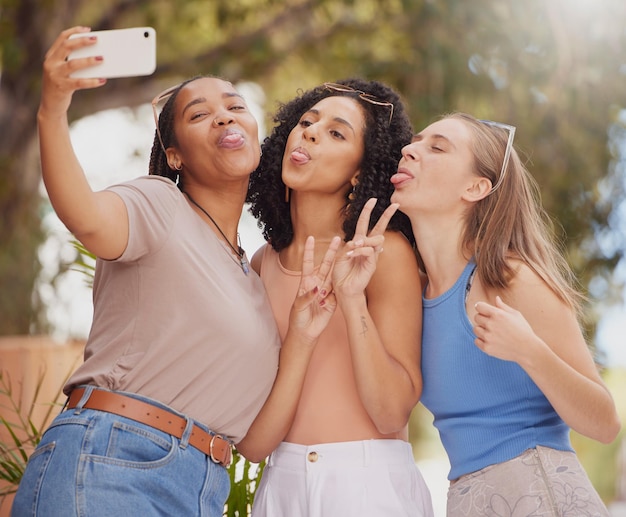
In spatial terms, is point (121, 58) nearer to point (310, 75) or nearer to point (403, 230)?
point (403, 230)

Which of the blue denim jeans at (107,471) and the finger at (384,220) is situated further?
the finger at (384,220)

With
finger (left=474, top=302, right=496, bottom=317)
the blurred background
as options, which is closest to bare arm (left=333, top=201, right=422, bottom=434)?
finger (left=474, top=302, right=496, bottom=317)

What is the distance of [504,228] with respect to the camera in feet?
9.08

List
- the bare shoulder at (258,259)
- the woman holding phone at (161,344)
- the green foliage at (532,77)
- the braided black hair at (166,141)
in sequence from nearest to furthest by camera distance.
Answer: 1. the woman holding phone at (161,344)
2. the braided black hair at (166,141)
3. the bare shoulder at (258,259)
4. the green foliage at (532,77)

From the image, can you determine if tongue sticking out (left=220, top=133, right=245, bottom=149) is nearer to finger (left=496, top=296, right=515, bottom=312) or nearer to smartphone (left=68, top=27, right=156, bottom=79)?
smartphone (left=68, top=27, right=156, bottom=79)

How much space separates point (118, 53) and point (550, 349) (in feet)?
4.33

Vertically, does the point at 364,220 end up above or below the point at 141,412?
above

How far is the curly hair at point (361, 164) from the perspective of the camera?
2.99 m

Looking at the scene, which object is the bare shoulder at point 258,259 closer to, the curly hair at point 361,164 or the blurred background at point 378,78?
the curly hair at point 361,164

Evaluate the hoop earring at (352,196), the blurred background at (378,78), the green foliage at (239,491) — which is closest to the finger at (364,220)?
the hoop earring at (352,196)

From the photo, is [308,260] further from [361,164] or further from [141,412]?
[141,412]

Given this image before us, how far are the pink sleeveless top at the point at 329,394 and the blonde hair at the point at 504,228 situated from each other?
498mm

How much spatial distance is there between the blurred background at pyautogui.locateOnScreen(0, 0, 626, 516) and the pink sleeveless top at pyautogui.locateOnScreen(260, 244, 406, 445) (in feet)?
8.47

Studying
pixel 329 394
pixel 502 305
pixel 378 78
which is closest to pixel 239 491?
pixel 329 394
